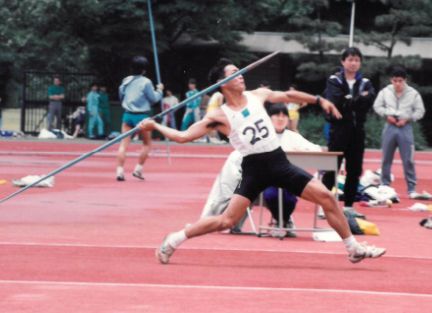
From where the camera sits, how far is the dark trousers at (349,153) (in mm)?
15373

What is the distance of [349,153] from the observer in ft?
50.7

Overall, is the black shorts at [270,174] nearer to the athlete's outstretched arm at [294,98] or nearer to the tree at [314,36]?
the athlete's outstretched arm at [294,98]

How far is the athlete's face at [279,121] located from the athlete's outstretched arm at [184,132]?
317 cm

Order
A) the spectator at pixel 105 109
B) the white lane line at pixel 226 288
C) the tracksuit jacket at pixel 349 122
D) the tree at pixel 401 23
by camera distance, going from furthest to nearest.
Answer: the tree at pixel 401 23, the spectator at pixel 105 109, the tracksuit jacket at pixel 349 122, the white lane line at pixel 226 288

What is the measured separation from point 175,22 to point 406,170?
73.3ft

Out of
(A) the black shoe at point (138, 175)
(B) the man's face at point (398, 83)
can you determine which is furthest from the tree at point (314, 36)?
(B) the man's face at point (398, 83)

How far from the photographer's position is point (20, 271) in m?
10.6

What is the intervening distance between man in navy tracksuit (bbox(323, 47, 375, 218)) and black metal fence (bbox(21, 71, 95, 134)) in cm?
2805

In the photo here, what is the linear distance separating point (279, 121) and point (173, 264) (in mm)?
3575

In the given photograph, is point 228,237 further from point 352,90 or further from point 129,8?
point 129,8

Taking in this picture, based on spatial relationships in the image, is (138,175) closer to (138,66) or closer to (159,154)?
(138,66)

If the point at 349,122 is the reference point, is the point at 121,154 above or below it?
below

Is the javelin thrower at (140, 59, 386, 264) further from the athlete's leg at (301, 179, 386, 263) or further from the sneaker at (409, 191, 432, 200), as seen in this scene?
the sneaker at (409, 191, 432, 200)

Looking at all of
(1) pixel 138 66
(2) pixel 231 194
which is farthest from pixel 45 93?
(2) pixel 231 194
